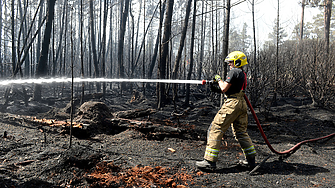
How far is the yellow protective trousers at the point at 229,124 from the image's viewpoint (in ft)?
10.5

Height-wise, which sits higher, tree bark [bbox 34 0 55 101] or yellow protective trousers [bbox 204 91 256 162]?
tree bark [bbox 34 0 55 101]

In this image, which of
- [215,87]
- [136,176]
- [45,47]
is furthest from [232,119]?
[45,47]

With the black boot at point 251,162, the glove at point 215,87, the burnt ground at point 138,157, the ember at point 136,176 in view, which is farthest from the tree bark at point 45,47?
the black boot at point 251,162

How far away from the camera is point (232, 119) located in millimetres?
3295

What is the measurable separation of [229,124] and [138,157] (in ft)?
5.54

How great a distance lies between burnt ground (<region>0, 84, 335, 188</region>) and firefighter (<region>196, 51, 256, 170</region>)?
0.85 ft

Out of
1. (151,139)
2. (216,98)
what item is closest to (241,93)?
(151,139)

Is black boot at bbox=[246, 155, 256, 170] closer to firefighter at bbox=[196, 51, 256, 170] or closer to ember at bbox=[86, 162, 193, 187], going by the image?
firefighter at bbox=[196, 51, 256, 170]

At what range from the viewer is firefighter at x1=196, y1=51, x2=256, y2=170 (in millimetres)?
3207

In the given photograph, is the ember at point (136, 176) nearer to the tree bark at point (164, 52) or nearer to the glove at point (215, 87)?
the glove at point (215, 87)

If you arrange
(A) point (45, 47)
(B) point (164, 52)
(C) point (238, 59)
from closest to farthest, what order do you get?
(C) point (238, 59) → (B) point (164, 52) → (A) point (45, 47)

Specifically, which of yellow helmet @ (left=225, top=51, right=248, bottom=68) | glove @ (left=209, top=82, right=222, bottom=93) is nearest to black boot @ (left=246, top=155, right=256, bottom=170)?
glove @ (left=209, top=82, right=222, bottom=93)

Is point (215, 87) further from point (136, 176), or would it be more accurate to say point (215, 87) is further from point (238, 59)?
point (136, 176)

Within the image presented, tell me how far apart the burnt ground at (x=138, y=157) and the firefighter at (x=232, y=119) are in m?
0.26
